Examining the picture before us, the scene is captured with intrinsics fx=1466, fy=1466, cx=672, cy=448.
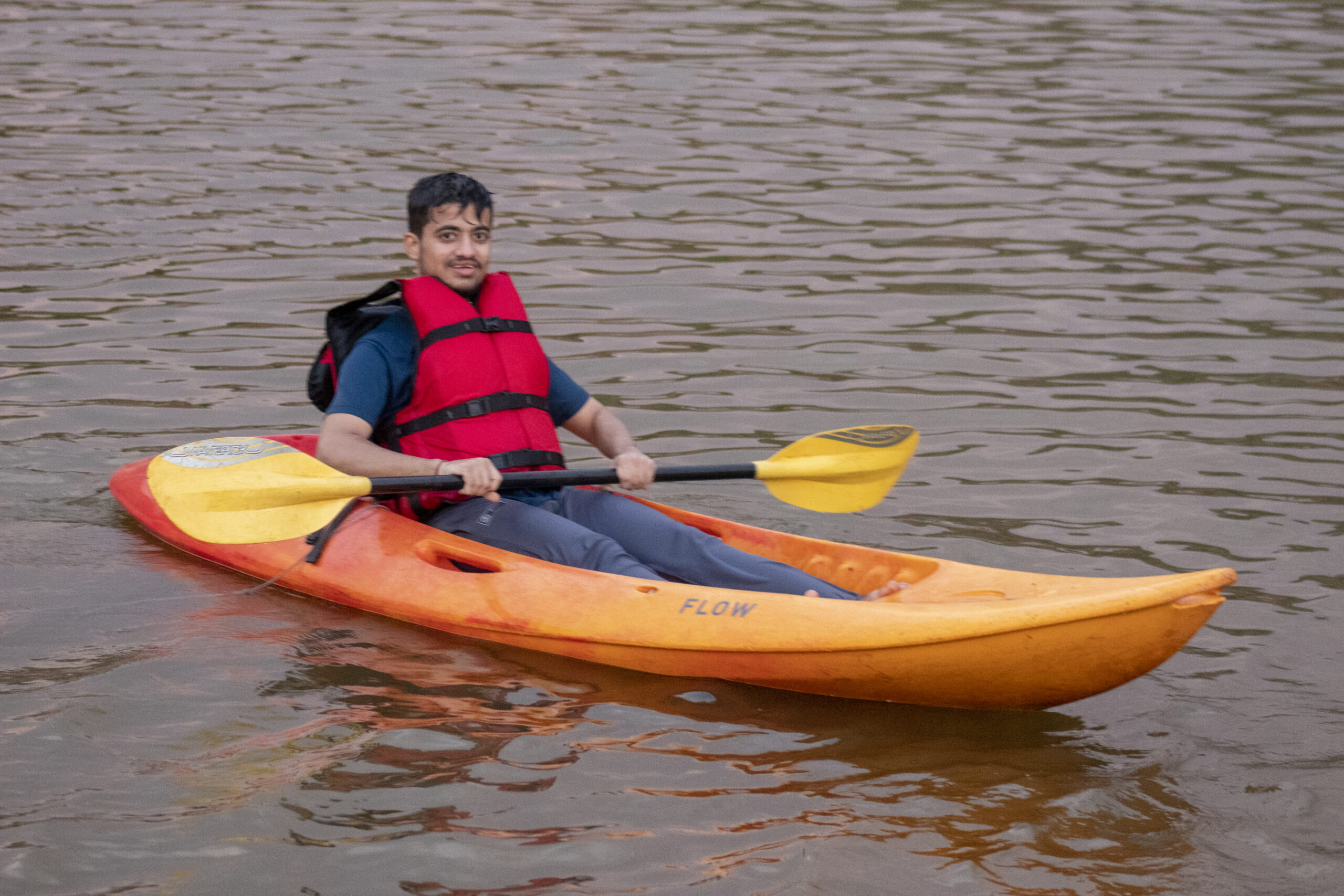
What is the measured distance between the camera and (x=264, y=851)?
9.30 feet

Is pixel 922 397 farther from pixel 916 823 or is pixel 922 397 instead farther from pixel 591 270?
pixel 916 823

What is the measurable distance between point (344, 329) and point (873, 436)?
1.58 m

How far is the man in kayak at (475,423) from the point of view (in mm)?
3971

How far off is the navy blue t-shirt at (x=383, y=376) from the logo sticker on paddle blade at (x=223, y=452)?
0.31 meters

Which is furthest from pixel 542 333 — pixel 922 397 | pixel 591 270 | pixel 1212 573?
pixel 1212 573

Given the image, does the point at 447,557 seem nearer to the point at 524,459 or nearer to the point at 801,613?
the point at 524,459

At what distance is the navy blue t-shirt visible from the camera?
4.05m

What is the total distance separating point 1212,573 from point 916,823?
0.86 metres

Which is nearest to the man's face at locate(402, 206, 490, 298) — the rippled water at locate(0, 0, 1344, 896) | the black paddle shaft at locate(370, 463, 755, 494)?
the black paddle shaft at locate(370, 463, 755, 494)

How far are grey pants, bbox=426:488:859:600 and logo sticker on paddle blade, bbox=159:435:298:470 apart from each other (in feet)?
1.88

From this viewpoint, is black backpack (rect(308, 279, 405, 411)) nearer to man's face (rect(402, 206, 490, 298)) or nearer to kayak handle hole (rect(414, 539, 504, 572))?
man's face (rect(402, 206, 490, 298))

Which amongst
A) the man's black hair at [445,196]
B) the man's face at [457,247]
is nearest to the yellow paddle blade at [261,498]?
the man's face at [457,247]

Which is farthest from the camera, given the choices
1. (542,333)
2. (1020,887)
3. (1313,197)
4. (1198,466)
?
(1313,197)

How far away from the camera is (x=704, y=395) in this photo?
20.1 feet
